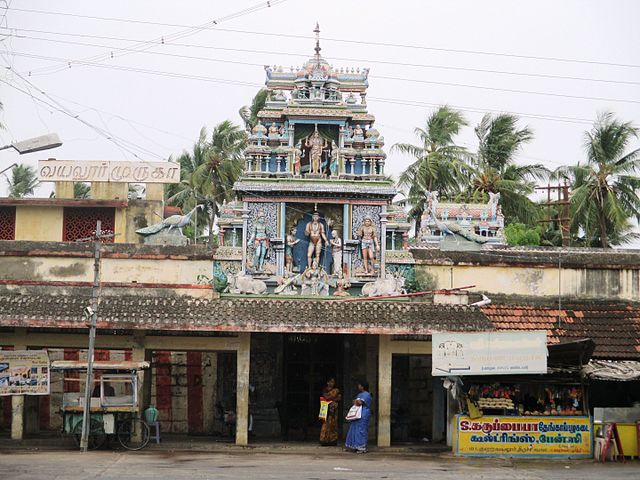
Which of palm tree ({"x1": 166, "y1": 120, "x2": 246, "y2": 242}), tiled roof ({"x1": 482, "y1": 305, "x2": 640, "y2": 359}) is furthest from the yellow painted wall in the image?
tiled roof ({"x1": 482, "y1": 305, "x2": 640, "y2": 359})

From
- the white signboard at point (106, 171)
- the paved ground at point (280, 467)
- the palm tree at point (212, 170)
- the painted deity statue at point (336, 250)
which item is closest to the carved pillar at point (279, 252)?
the painted deity statue at point (336, 250)

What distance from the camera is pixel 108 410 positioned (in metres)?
22.5

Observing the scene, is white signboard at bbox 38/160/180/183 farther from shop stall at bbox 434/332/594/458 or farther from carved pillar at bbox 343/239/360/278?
shop stall at bbox 434/332/594/458

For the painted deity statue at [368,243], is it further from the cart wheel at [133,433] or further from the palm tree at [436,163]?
the palm tree at [436,163]

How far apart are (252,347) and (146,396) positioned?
11.8ft

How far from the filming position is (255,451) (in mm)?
23391

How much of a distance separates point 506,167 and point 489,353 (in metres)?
24.5

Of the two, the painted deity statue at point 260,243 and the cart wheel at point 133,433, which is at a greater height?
the painted deity statue at point 260,243

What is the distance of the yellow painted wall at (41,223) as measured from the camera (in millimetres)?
36625

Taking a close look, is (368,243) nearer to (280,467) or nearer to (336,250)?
(336,250)

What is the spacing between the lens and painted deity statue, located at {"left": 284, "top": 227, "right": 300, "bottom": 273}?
25.9 meters

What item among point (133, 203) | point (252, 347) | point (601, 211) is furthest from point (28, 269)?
point (601, 211)

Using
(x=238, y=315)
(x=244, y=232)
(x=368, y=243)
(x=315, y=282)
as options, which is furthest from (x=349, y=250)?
(x=238, y=315)

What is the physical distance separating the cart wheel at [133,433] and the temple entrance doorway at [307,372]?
4.91m
